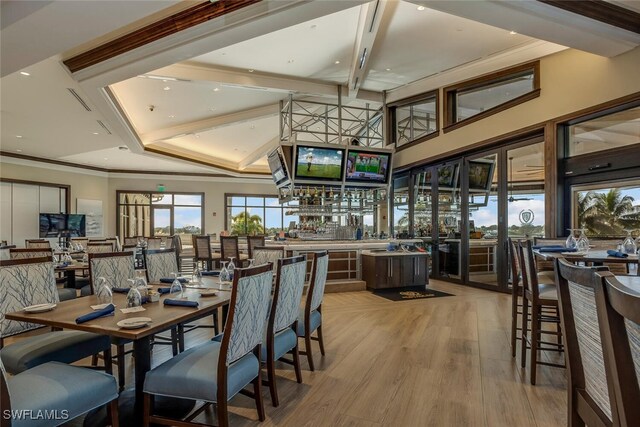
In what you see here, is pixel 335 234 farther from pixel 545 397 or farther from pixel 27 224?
pixel 27 224

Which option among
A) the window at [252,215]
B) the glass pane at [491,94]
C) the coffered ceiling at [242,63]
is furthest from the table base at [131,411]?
the window at [252,215]

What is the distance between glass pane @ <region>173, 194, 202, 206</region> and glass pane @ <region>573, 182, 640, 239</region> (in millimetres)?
13776

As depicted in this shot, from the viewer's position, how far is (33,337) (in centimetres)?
261

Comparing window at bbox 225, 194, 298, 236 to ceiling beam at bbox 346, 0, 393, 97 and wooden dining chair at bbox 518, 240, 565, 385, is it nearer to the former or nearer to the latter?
→ ceiling beam at bbox 346, 0, 393, 97

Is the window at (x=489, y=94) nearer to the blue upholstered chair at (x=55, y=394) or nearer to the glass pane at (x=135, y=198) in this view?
the blue upholstered chair at (x=55, y=394)

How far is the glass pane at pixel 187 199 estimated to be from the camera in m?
15.4

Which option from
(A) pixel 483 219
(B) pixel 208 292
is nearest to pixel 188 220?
(A) pixel 483 219

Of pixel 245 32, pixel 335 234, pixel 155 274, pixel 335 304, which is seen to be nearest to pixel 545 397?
pixel 335 304

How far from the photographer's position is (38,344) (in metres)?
2.46

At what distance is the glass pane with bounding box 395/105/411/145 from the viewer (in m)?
9.18

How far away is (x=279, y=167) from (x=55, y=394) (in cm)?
663

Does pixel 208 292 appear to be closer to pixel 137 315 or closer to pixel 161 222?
pixel 137 315

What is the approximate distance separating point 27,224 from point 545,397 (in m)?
14.1

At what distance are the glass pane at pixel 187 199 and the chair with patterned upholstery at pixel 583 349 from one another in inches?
611
